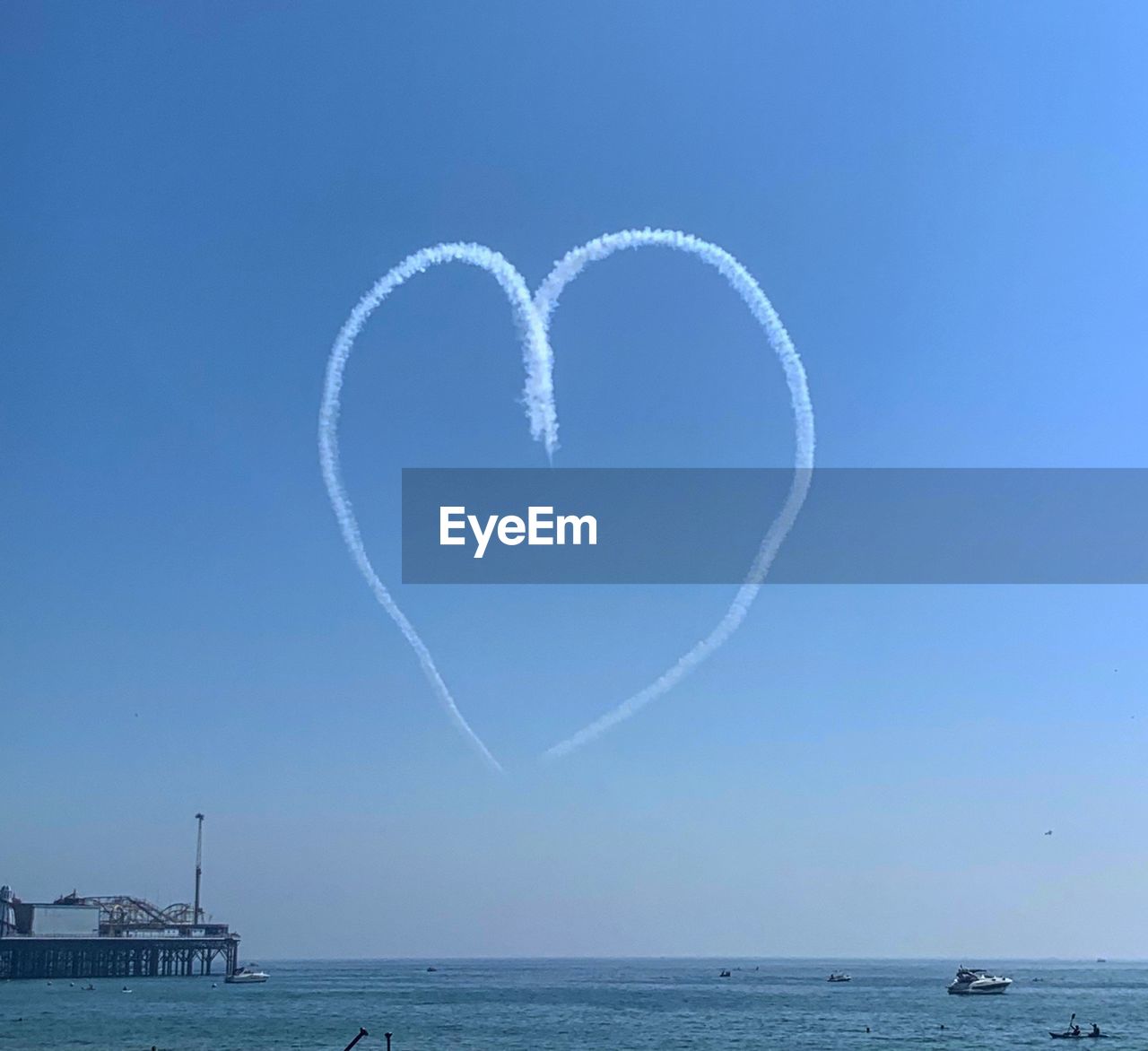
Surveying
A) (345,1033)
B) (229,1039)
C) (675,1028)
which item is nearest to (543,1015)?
(675,1028)

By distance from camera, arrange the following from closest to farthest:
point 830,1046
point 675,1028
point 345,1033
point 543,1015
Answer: point 830,1046
point 345,1033
point 675,1028
point 543,1015

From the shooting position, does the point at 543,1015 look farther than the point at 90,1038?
Yes

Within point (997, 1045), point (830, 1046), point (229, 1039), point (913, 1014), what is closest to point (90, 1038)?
point (229, 1039)

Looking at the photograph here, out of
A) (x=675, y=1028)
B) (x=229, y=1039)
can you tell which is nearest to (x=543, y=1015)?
(x=675, y=1028)

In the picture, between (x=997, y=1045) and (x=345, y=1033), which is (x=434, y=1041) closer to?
(x=345, y=1033)

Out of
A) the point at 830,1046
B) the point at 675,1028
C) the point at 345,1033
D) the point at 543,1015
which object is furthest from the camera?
the point at 543,1015

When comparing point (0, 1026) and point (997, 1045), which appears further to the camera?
point (0, 1026)

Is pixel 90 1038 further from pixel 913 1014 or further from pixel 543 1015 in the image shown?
pixel 913 1014
